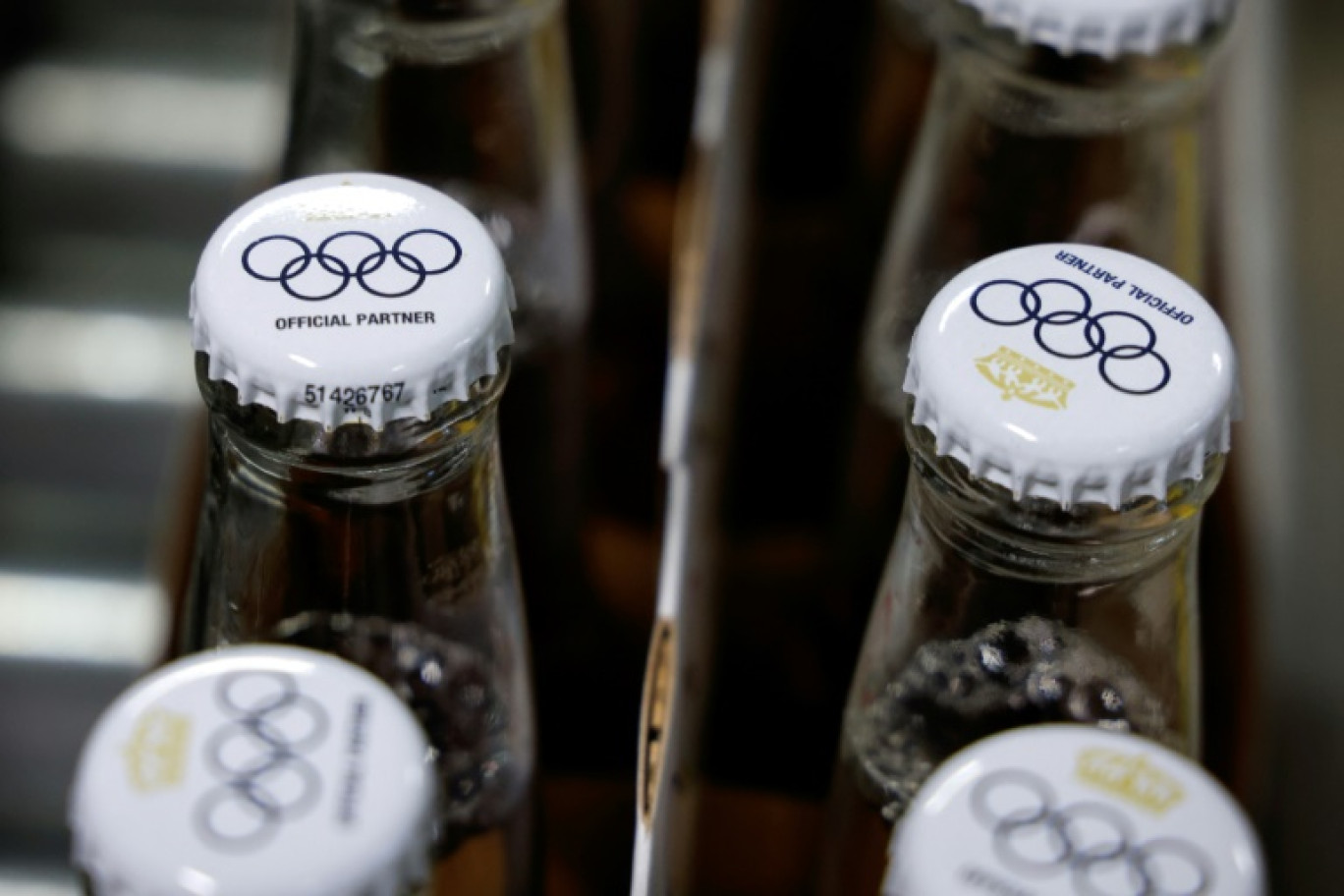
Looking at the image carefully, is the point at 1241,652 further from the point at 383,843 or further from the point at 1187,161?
the point at 383,843

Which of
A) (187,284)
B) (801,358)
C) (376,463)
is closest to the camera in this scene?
(376,463)

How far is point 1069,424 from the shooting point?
19.2 inches

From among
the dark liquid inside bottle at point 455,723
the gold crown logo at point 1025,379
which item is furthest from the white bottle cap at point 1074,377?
the dark liquid inside bottle at point 455,723

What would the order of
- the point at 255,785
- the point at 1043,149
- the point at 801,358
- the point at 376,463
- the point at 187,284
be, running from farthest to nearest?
the point at 187,284, the point at 801,358, the point at 1043,149, the point at 376,463, the point at 255,785

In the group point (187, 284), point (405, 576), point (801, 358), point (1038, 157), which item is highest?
point (1038, 157)

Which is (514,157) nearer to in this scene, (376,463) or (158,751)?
(376,463)

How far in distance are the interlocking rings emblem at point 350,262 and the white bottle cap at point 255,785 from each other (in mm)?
128

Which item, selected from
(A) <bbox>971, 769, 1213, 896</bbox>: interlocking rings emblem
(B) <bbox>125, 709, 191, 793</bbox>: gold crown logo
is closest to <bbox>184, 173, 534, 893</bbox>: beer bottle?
(B) <bbox>125, 709, 191, 793</bbox>: gold crown logo

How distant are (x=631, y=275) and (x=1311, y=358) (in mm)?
635

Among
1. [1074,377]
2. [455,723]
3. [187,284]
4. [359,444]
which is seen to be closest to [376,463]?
[359,444]

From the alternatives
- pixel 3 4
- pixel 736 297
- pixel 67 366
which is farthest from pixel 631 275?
pixel 3 4

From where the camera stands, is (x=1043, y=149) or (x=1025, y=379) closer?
(x=1025, y=379)

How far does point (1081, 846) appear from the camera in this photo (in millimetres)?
421

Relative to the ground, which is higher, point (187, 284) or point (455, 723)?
point (455, 723)
